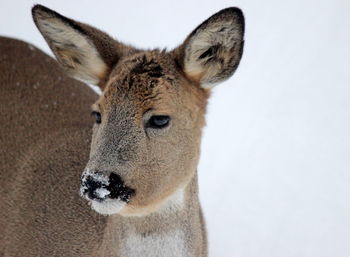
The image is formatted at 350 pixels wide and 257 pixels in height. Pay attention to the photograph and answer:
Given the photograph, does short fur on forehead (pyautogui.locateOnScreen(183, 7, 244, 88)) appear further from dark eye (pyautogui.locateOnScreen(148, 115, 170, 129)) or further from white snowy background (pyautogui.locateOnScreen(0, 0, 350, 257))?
white snowy background (pyautogui.locateOnScreen(0, 0, 350, 257))

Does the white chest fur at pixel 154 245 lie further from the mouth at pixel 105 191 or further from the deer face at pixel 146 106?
the mouth at pixel 105 191

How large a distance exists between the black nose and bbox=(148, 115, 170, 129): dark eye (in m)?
0.38

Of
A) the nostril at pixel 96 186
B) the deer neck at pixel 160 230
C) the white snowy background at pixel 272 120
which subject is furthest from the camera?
the white snowy background at pixel 272 120

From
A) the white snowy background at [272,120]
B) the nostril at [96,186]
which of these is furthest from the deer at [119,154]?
the white snowy background at [272,120]

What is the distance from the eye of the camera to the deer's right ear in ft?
13.4

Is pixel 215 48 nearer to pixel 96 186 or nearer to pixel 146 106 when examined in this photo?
pixel 146 106

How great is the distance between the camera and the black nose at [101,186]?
11.2 ft

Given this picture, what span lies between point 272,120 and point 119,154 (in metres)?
4.27

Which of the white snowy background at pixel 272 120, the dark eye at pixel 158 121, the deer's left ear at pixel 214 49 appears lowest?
the white snowy background at pixel 272 120

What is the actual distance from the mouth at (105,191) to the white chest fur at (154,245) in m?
0.53

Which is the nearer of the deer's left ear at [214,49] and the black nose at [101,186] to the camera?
the black nose at [101,186]

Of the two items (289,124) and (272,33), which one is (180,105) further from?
(272,33)

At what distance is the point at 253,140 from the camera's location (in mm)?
7387

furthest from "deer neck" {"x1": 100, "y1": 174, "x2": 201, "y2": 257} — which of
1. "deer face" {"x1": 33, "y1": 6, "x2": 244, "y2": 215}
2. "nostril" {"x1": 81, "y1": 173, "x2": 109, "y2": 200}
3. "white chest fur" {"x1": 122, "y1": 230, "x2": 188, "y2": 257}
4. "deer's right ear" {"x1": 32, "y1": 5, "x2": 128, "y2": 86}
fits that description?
"deer's right ear" {"x1": 32, "y1": 5, "x2": 128, "y2": 86}
